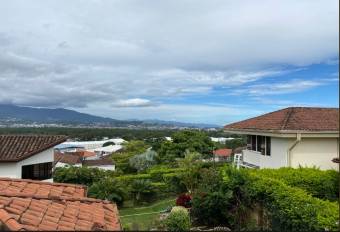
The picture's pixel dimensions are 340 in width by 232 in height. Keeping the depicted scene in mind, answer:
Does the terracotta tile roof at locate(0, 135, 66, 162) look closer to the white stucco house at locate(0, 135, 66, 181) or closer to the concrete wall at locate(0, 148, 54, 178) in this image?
the white stucco house at locate(0, 135, 66, 181)

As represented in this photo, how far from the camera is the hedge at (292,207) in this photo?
1029cm

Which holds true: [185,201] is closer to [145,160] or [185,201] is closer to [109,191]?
[109,191]

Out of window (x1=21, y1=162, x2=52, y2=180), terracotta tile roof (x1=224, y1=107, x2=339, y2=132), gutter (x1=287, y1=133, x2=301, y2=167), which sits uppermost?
terracotta tile roof (x1=224, y1=107, x2=339, y2=132)

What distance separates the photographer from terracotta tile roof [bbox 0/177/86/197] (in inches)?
369

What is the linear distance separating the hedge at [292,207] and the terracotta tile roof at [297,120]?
4245 millimetres

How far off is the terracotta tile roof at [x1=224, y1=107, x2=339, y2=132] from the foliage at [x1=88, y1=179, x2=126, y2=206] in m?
8.59

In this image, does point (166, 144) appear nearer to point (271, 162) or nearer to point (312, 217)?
point (271, 162)

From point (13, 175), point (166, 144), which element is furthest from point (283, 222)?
point (166, 144)

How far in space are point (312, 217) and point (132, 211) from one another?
16077 mm

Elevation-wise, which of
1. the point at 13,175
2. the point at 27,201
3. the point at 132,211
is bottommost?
the point at 132,211

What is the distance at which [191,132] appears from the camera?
4600 cm

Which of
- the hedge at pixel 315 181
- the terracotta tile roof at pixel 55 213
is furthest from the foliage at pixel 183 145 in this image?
the terracotta tile roof at pixel 55 213

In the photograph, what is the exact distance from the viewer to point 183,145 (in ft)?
145

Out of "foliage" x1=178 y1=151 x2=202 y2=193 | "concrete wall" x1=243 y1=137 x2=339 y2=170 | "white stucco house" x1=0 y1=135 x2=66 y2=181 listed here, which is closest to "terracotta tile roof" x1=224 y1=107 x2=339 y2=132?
"concrete wall" x1=243 y1=137 x2=339 y2=170
